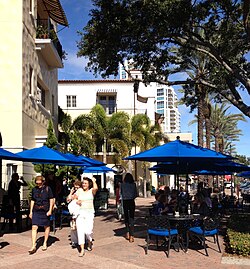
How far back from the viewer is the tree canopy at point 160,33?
1181cm

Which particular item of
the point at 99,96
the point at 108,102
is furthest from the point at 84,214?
the point at 99,96

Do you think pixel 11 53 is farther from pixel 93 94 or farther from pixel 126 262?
pixel 93 94

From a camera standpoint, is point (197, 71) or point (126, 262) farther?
point (197, 71)

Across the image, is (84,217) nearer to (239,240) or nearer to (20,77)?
(239,240)

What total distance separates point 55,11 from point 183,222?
1668 cm

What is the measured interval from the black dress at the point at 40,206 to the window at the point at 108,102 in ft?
94.9

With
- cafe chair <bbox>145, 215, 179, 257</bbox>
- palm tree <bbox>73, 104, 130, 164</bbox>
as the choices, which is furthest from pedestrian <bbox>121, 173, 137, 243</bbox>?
palm tree <bbox>73, 104, 130, 164</bbox>

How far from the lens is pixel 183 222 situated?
9648 mm

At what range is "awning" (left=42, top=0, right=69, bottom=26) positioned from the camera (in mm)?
21672

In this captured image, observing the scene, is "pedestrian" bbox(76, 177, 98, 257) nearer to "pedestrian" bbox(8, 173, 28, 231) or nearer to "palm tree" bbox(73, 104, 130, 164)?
"pedestrian" bbox(8, 173, 28, 231)

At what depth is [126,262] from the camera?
801 centimetres

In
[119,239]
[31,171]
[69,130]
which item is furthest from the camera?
[69,130]

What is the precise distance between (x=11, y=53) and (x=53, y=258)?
11002 millimetres

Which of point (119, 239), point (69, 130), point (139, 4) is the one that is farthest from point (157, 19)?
point (69, 130)
